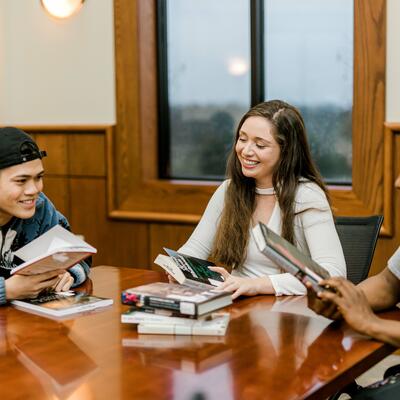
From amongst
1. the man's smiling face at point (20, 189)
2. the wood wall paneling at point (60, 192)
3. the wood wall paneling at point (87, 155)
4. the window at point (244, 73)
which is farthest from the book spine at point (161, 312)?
the wood wall paneling at point (60, 192)

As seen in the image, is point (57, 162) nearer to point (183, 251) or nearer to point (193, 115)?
point (193, 115)

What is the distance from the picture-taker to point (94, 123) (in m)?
4.84

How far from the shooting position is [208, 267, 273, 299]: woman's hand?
2219 millimetres

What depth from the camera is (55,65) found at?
4.97 metres

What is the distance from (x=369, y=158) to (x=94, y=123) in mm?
1864

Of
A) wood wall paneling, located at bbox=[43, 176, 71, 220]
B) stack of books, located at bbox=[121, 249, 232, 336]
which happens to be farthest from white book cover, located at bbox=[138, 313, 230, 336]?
wood wall paneling, located at bbox=[43, 176, 71, 220]

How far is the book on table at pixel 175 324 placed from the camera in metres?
1.85

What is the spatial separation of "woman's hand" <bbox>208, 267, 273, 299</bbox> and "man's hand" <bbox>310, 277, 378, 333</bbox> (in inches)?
16.5

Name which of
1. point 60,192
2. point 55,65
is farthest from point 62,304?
point 55,65

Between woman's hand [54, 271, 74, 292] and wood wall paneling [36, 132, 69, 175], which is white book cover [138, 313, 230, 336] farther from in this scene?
wood wall paneling [36, 132, 69, 175]

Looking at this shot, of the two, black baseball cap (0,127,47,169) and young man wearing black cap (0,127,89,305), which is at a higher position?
black baseball cap (0,127,47,169)

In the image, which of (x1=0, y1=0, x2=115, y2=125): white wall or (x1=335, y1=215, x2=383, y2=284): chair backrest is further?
(x1=0, y1=0, x2=115, y2=125): white wall

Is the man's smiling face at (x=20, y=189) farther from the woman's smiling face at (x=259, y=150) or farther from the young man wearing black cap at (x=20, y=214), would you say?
the woman's smiling face at (x=259, y=150)

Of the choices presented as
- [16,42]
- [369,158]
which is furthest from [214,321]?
[16,42]
